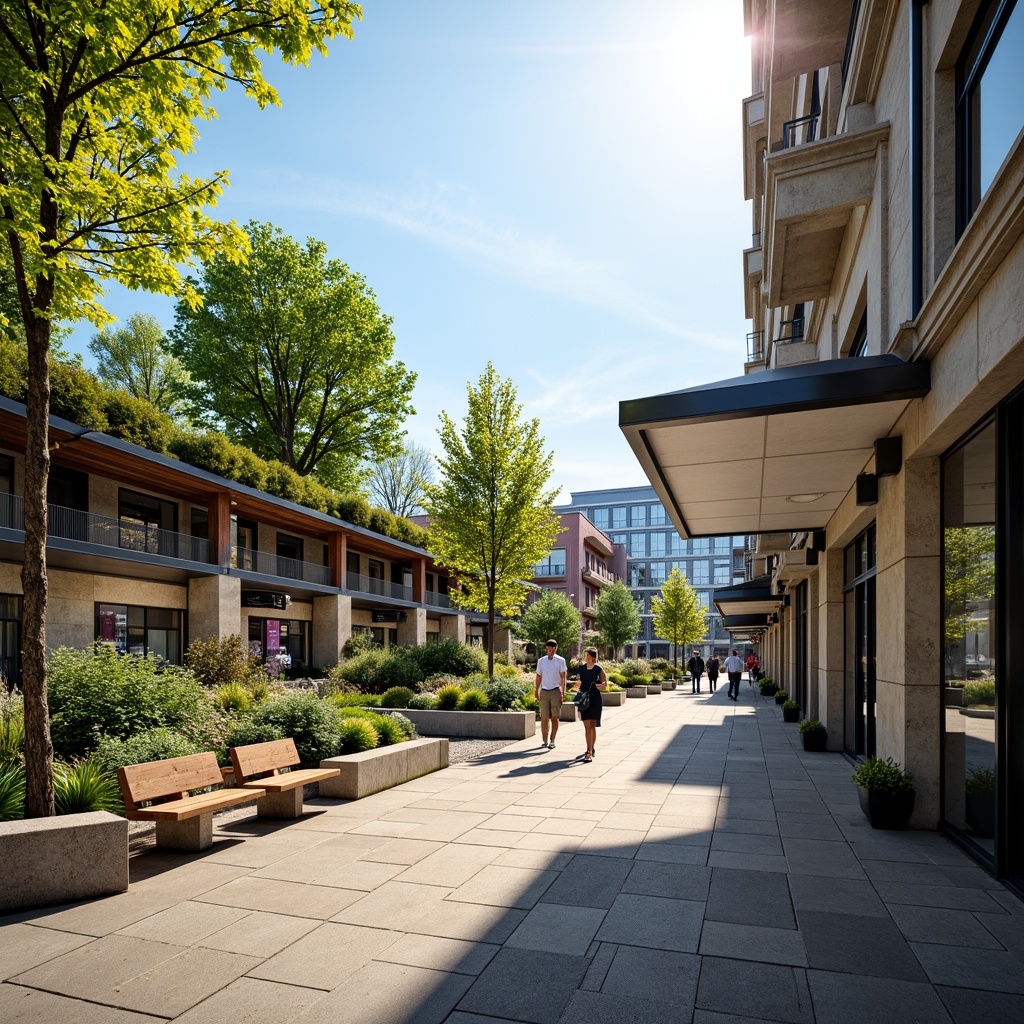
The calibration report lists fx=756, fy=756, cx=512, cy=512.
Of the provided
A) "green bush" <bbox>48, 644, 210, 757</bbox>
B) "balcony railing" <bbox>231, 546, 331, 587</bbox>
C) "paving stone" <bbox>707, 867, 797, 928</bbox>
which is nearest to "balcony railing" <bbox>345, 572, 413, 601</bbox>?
"balcony railing" <bbox>231, 546, 331, 587</bbox>

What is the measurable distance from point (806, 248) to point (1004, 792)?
26.7 ft

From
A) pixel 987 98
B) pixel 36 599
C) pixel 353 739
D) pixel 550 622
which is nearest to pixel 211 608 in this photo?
pixel 353 739

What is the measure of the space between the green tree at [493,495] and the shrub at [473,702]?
14.2 ft

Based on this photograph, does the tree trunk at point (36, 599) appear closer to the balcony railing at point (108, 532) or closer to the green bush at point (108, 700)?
the green bush at point (108, 700)

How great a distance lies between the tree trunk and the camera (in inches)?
238

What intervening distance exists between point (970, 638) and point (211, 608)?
24740mm

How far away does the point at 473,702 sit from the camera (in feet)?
53.9

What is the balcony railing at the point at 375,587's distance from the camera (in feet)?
125

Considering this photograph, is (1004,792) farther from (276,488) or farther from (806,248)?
(276,488)

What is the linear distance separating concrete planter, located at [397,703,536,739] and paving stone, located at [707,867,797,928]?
9.27 metres

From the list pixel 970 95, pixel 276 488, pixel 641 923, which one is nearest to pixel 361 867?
pixel 641 923

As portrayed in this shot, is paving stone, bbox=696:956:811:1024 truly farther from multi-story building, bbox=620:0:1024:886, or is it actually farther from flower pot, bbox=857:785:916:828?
flower pot, bbox=857:785:916:828

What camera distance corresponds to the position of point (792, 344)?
15727 millimetres

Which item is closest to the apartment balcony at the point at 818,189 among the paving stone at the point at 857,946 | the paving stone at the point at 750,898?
the paving stone at the point at 750,898
